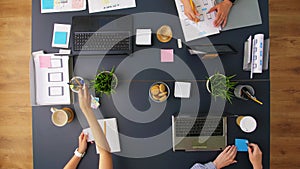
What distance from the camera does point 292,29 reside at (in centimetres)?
200

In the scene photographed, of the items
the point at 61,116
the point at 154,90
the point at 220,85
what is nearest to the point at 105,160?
the point at 61,116

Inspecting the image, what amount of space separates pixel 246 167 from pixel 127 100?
0.70 meters

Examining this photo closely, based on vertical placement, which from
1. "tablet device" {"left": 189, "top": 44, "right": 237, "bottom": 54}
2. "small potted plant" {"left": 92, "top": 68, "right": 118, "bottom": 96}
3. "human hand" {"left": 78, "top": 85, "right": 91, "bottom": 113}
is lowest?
"human hand" {"left": 78, "top": 85, "right": 91, "bottom": 113}

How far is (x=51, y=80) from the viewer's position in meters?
1.47

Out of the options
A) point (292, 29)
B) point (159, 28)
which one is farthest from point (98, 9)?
point (292, 29)

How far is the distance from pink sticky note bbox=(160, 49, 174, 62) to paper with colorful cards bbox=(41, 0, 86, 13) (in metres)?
0.48

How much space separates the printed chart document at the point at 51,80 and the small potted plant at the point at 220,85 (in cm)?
73

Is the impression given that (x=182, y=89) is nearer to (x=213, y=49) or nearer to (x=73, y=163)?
(x=213, y=49)

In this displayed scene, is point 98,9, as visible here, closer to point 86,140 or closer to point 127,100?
point 127,100

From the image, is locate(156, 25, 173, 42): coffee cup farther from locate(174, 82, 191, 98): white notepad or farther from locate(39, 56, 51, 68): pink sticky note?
locate(39, 56, 51, 68): pink sticky note

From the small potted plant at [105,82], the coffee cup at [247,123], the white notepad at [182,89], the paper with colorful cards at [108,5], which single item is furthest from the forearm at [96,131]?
the coffee cup at [247,123]

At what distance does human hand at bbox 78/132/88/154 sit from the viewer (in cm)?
144

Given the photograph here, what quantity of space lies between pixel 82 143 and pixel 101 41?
1.73 feet

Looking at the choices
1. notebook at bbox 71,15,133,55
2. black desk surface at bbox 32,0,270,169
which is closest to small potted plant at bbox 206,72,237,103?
black desk surface at bbox 32,0,270,169
